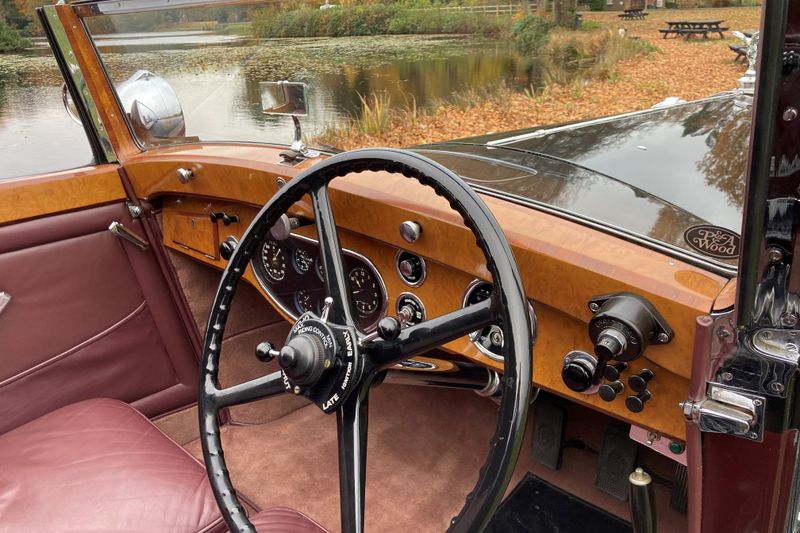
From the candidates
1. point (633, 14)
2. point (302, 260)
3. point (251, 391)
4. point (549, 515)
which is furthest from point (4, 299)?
point (633, 14)

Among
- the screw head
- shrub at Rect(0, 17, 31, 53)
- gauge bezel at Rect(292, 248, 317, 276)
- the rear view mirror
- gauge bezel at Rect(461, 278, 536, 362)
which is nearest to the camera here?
the screw head

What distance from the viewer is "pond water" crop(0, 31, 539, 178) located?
1.45 meters

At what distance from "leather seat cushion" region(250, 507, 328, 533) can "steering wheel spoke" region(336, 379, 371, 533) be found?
1.31 feet

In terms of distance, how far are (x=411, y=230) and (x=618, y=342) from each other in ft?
1.70

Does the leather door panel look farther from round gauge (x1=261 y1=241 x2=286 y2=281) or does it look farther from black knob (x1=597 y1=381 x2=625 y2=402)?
black knob (x1=597 y1=381 x2=625 y2=402)

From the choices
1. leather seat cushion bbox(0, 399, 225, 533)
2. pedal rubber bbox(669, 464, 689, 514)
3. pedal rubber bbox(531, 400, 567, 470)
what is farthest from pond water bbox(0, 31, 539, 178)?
pedal rubber bbox(669, 464, 689, 514)

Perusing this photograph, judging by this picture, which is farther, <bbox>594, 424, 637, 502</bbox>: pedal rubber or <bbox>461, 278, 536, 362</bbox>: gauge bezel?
<bbox>594, 424, 637, 502</bbox>: pedal rubber

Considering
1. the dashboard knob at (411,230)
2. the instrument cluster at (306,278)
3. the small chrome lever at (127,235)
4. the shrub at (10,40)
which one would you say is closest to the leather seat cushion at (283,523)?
the instrument cluster at (306,278)

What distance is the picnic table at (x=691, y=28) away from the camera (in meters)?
1.19

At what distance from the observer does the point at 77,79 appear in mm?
2109

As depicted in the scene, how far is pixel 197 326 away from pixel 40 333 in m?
0.50

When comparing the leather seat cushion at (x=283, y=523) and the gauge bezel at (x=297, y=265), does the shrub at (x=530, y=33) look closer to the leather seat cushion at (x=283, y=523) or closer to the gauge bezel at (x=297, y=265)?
the gauge bezel at (x=297, y=265)

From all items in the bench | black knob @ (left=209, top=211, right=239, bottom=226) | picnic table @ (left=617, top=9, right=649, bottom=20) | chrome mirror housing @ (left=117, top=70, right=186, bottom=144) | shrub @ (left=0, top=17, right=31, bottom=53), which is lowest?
black knob @ (left=209, top=211, right=239, bottom=226)

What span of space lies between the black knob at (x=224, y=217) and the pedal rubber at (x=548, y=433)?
111 cm
